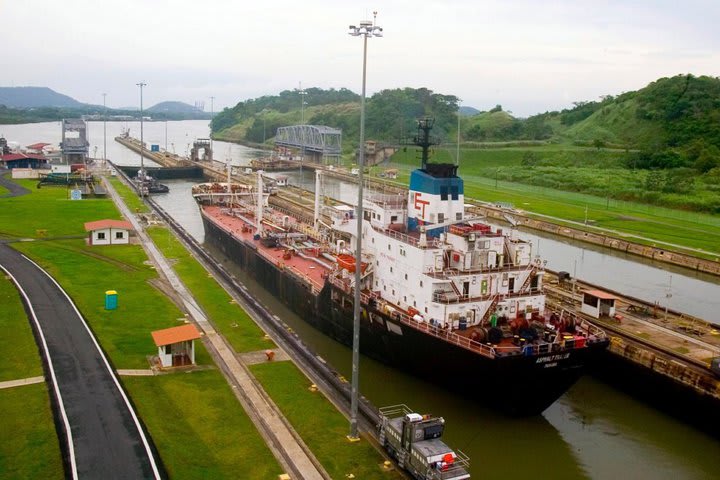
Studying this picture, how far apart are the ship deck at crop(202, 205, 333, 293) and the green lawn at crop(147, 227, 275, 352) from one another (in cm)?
461

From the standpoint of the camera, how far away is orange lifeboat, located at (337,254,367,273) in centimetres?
3397

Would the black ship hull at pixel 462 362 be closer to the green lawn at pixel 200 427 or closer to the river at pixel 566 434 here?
the river at pixel 566 434

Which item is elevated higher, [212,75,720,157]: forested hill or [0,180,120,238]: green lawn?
[212,75,720,157]: forested hill

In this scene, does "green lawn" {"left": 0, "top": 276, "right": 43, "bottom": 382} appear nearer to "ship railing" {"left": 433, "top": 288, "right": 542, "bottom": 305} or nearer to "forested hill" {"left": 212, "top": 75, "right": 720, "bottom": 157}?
"ship railing" {"left": 433, "top": 288, "right": 542, "bottom": 305}

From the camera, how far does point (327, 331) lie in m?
36.4

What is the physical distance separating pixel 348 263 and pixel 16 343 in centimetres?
1622

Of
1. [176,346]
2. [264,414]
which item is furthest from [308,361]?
[176,346]

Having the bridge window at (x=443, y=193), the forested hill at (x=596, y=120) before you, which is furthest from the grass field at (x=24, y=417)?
the forested hill at (x=596, y=120)

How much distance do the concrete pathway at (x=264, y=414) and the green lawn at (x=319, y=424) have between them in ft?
0.98

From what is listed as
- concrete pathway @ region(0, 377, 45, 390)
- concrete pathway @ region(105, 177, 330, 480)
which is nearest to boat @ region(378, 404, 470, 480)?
concrete pathway @ region(105, 177, 330, 480)

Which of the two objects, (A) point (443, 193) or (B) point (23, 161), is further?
(B) point (23, 161)

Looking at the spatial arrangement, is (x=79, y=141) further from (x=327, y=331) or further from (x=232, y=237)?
(x=327, y=331)

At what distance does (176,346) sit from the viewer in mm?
27797

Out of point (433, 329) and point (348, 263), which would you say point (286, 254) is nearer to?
point (348, 263)
